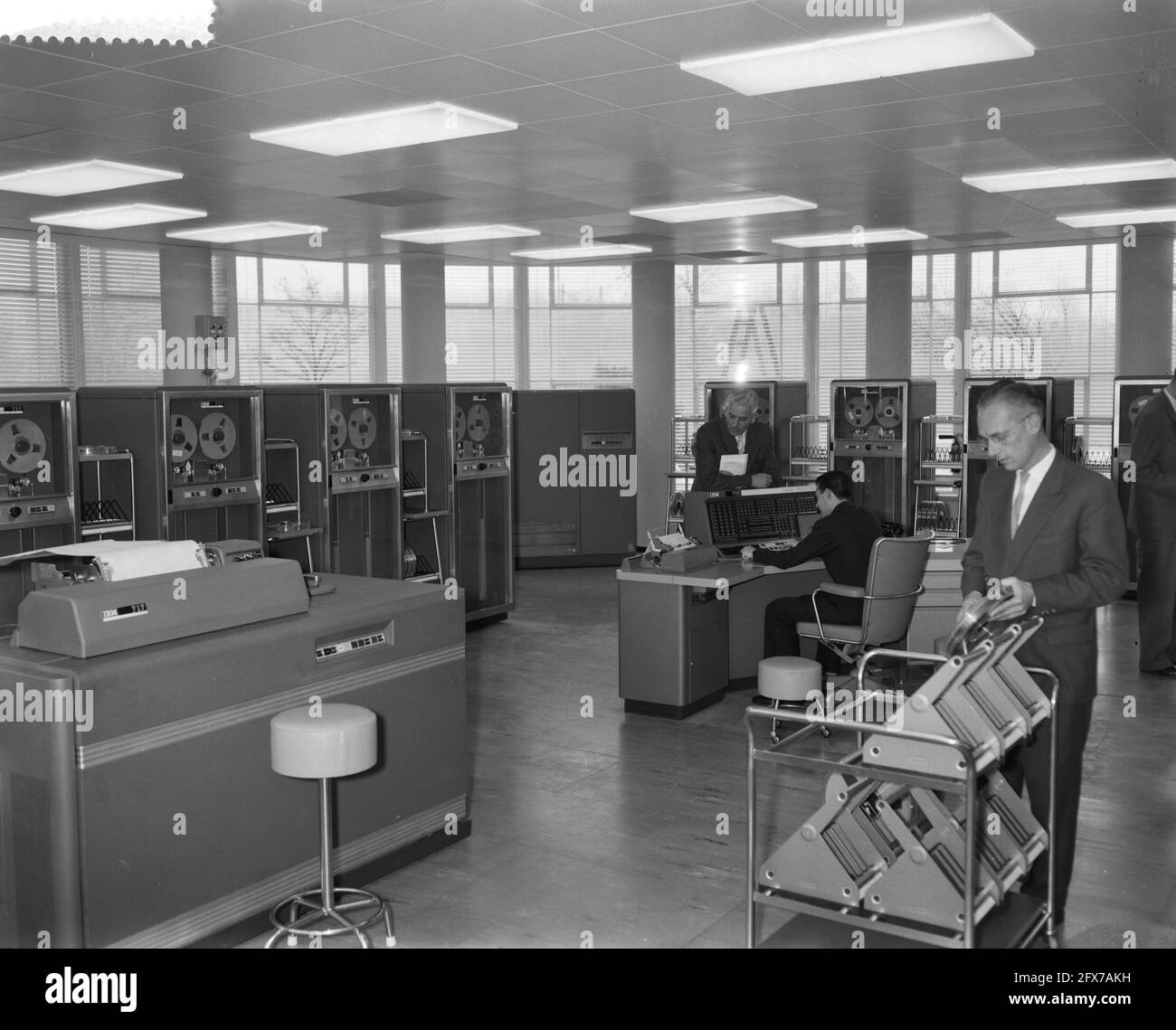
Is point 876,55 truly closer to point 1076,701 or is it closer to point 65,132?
point 1076,701

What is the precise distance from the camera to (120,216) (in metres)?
9.92

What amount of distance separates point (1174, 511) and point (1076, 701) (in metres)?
4.25

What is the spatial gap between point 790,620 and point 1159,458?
2402mm

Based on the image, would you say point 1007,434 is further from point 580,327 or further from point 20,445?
point 580,327

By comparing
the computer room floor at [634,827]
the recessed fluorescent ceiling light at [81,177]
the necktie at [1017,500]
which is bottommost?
the computer room floor at [634,827]

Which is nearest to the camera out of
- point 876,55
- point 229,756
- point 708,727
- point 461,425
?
point 229,756

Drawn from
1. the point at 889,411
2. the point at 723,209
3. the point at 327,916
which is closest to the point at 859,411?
the point at 889,411

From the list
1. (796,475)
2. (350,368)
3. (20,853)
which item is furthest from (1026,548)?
(350,368)

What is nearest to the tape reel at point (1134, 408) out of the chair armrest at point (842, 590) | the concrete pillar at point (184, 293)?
the chair armrest at point (842, 590)

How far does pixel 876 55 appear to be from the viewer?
17.4 feet

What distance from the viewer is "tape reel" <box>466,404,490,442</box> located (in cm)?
932

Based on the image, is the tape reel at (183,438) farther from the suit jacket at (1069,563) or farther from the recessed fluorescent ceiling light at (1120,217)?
the recessed fluorescent ceiling light at (1120,217)

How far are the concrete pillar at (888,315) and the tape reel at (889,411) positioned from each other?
4.74 feet

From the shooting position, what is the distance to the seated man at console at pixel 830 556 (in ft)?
20.7
